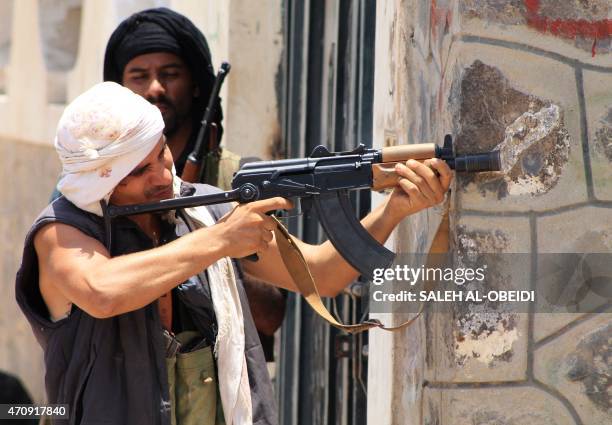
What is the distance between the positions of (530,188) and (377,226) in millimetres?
390

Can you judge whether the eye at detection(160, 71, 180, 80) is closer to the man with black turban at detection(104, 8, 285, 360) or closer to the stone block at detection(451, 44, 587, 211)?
the man with black turban at detection(104, 8, 285, 360)

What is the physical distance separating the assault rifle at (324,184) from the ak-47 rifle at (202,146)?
3.81ft

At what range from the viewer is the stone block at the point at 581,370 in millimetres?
2939

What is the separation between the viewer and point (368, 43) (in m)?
4.31

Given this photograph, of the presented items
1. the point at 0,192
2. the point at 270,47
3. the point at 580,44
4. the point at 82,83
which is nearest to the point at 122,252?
the point at 580,44

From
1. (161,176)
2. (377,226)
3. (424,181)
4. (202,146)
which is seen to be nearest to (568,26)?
(424,181)

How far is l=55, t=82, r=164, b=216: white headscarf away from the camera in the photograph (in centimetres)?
290

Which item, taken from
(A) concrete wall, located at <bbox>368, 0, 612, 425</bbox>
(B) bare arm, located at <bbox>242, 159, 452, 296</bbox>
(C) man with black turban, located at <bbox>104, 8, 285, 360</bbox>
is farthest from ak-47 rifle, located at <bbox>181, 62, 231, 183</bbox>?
(A) concrete wall, located at <bbox>368, 0, 612, 425</bbox>

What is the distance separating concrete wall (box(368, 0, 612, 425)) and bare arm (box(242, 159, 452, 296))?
0.38 feet

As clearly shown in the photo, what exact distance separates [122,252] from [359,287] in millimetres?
1359

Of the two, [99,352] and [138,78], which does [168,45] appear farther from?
[99,352]

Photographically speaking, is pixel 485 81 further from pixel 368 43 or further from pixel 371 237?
pixel 368 43

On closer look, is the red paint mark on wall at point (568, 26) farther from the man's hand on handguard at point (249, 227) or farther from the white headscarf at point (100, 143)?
the white headscarf at point (100, 143)

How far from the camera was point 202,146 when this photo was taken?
13.7 ft
